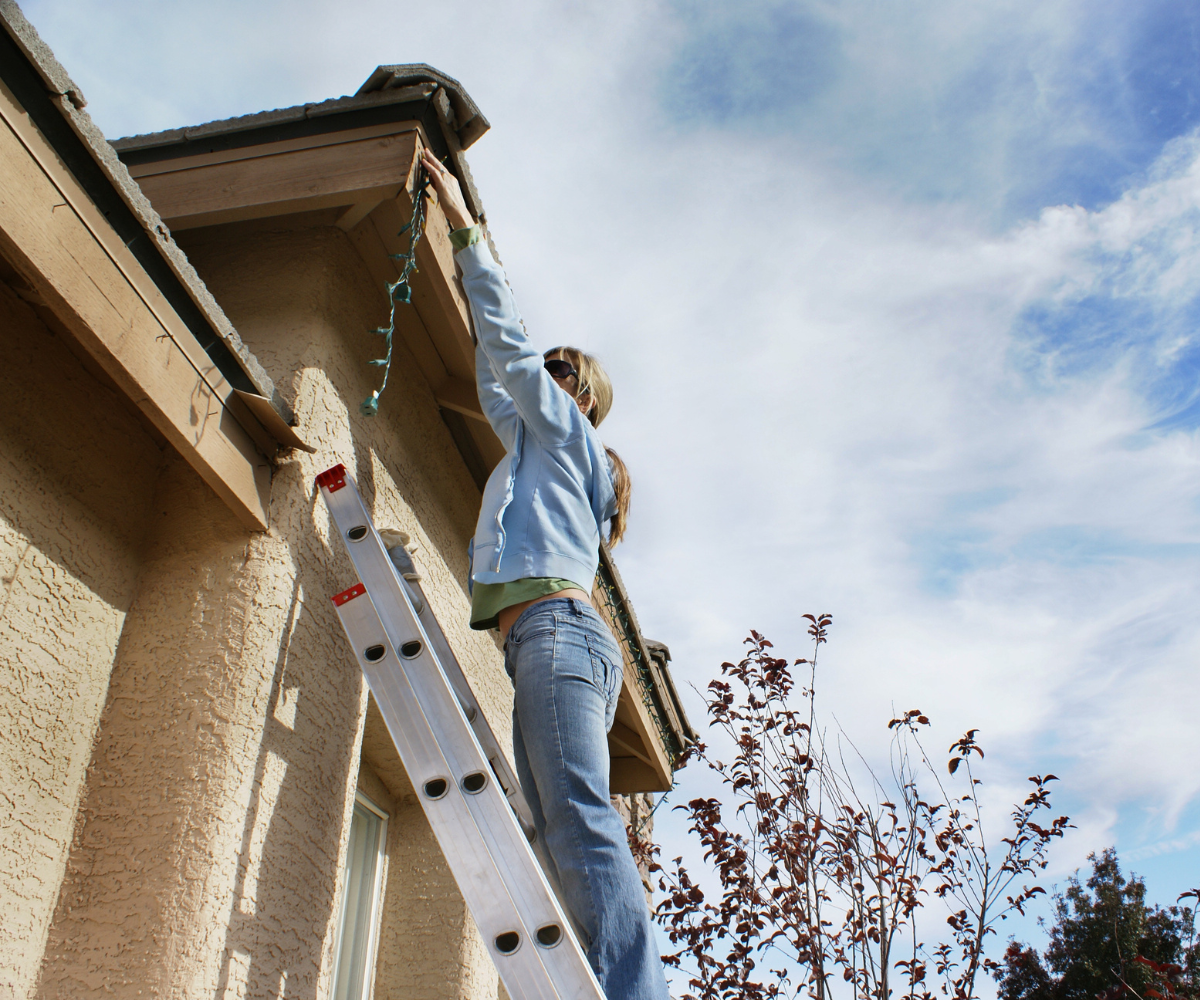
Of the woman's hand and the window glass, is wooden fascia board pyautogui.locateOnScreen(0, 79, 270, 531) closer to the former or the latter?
the woman's hand

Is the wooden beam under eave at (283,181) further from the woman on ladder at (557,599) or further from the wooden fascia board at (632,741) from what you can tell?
the wooden fascia board at (632,741)

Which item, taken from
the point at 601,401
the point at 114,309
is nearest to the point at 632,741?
the point at 601,401

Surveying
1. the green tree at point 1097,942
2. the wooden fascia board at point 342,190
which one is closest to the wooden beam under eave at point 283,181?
the wooden fascia board at point 342,190

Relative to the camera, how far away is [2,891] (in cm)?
143

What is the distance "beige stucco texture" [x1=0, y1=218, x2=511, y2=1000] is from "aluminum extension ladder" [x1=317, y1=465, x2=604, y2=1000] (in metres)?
0.14

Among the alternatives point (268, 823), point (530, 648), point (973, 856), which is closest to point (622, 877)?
point (530, 648)

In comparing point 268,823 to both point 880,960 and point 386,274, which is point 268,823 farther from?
point 880,960

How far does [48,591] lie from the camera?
163 centimetres

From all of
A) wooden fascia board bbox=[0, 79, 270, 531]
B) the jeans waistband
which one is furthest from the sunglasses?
wooden fascia board bbox=[0, 79, 270, 531]

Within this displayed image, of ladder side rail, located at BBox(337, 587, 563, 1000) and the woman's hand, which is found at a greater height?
the woman's hand

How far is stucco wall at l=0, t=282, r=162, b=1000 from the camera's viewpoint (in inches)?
58.7

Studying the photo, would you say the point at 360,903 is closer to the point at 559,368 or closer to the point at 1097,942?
the point at 559,368

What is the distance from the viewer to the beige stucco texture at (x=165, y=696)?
1500mm

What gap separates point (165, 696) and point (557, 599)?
87 cm
